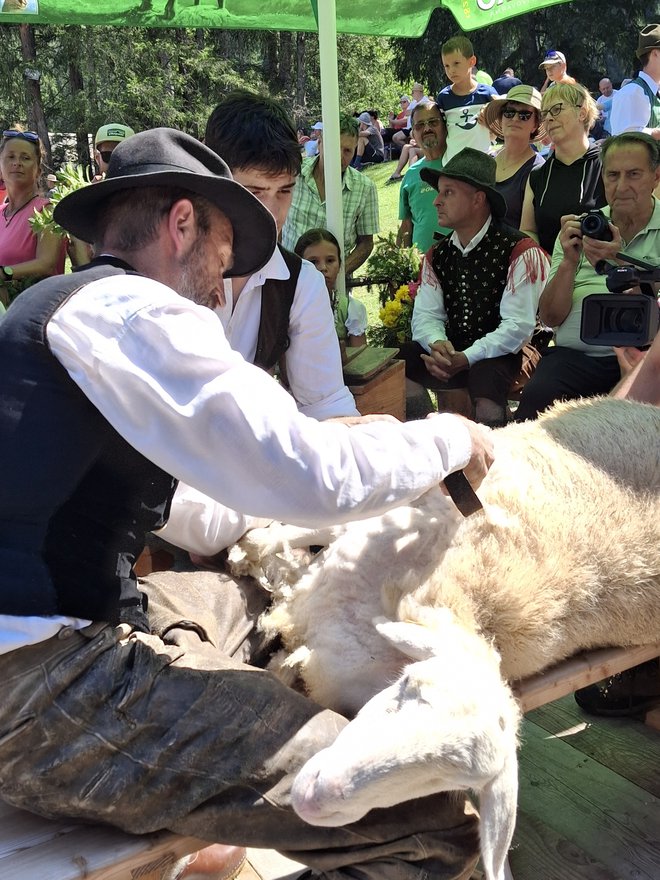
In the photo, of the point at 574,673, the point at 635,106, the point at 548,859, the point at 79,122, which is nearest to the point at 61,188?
the point at 574,673

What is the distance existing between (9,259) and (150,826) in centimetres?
440

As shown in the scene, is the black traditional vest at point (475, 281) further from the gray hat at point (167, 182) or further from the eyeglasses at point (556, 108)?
the gray hat at point (167, 182)

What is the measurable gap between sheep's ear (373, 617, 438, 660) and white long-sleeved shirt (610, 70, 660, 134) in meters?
5.12

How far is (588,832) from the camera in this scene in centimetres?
210

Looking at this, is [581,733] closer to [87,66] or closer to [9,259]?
[9,259]

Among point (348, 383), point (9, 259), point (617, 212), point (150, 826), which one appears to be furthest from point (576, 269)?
point (9, 259)

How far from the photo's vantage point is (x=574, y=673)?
1.78 meters

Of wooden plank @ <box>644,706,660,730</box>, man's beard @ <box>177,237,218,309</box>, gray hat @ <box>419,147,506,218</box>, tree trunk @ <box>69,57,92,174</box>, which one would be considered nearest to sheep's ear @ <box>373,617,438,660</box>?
man's beard @ <box>177,237,218,309</box>

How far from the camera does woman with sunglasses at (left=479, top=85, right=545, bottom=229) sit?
5.08 m

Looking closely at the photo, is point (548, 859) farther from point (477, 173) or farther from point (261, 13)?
point (261, 13)

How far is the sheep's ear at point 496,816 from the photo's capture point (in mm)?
1378

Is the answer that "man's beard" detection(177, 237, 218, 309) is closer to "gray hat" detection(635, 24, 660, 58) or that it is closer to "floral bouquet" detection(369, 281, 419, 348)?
"floral bouquet" detection(369, 281, 419, 348)

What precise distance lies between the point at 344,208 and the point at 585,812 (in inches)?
166

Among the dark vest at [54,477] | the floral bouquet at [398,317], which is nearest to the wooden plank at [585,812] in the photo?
the dark vest at [54,477]
